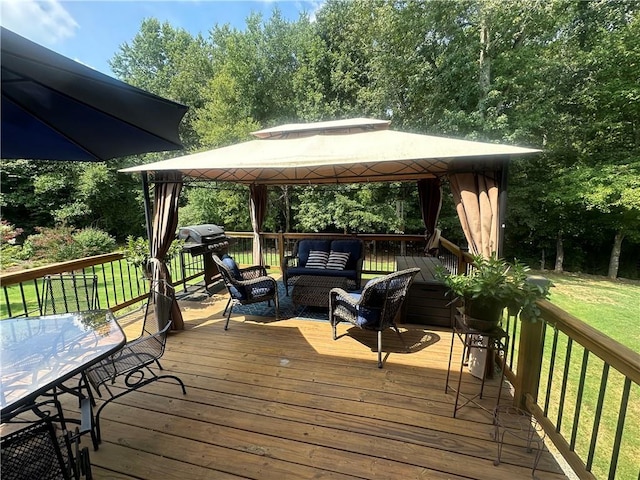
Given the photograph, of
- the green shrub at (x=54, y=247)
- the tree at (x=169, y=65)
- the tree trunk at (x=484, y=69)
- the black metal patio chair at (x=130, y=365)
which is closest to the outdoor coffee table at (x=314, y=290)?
the black metal patio chair at (x=130, y=365)

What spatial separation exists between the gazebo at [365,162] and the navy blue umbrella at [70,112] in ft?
3.66

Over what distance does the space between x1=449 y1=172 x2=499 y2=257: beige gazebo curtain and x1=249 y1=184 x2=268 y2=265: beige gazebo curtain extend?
14.9 feet

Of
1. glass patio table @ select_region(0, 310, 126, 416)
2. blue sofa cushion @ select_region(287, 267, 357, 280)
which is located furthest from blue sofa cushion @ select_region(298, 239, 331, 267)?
glass patio table @ select_region(0, 310, 126, 416)

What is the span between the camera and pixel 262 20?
12617 millimetres

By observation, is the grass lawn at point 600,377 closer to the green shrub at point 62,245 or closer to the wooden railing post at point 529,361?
the wooden railing post at point 529,361

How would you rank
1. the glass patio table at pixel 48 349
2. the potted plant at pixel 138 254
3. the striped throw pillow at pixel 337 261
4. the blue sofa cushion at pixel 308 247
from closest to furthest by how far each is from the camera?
the glass patio table at pixel 48 349, the potted plant at pixel 138 254, the striped throw pillow at pixel 337 261, the blue sofa cushion at pixel 308 247

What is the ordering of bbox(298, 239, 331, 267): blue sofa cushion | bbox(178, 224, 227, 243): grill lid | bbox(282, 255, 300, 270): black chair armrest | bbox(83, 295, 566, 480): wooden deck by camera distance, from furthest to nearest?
bbox(298, 239, 331, 267): blue sofa cushion, bbox(178, 224, 227, 243): grill lid, bbox(282, 255, 300, 270): black chair armrest, bbox(83, 295, 566, 480): wooden deck

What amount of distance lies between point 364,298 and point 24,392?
244 cm

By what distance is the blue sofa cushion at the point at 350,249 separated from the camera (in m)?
5.25

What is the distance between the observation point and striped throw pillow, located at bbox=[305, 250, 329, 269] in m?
5.29

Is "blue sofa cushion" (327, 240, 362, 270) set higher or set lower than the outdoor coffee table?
higher

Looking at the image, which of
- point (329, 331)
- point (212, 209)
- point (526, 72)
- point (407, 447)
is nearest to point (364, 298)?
point (329, 331)

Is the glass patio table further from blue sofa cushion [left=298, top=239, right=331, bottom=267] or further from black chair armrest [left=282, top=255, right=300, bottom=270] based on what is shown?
blue sofa cushion [left=298, top=239, right=331, bottom=267]

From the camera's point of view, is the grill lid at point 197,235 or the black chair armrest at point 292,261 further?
the grill lid at point 197,235
